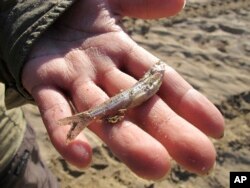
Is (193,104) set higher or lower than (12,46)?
lower

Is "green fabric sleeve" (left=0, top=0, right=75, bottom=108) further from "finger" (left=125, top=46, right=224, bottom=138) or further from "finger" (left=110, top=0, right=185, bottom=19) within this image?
"finger" (left=125, top=46, right=224, bottom=138)

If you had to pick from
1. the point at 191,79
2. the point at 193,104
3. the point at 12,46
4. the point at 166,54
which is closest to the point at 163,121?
the point at 193,104

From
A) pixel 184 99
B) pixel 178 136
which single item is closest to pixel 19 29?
pixel 184 99

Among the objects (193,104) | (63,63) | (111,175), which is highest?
(63,63)

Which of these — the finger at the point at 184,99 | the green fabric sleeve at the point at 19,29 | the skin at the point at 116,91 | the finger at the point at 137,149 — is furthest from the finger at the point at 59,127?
the finger at the point at 184,99

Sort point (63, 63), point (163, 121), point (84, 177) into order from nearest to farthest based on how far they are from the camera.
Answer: point (163, 121)
point (63, 63)
point (84, 177)

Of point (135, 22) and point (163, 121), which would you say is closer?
point (163, 121)

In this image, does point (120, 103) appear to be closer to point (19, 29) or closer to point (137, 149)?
point (137, 149)

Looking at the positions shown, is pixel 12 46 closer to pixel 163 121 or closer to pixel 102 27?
pixel 102 27
